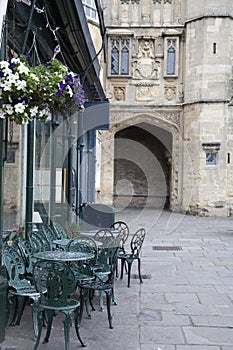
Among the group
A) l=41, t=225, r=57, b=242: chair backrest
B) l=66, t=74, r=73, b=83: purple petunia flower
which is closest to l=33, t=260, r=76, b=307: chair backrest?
l=66, t=74, r=73, b=83: purple petunia flower

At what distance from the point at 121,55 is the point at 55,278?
15379 millimetres

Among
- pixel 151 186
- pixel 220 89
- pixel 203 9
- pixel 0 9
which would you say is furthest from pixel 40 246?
pixel 151 186

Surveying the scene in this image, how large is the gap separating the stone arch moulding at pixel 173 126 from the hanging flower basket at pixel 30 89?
1422 centimetres

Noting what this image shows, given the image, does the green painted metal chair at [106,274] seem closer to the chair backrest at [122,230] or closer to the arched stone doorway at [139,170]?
the chair backrest at [122,230]

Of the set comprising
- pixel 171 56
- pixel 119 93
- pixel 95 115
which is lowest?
pixel 95 115

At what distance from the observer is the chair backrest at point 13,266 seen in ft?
14.2

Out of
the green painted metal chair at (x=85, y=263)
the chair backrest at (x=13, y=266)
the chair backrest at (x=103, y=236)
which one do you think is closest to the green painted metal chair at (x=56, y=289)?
the chair backrest at (x=13, y=266)

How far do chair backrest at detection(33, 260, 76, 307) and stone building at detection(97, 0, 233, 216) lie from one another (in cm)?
1363

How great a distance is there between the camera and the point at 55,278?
3.72 meters

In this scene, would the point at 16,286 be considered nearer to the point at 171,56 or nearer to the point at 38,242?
the point at 38,242

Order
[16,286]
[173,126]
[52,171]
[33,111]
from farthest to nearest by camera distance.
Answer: [173,126]
[52,171]
[16,286]
[33,111]

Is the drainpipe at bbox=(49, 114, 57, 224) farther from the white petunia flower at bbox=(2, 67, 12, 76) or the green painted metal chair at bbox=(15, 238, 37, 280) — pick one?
the white petunia flower at bbox=(2, 67, 12, 76)

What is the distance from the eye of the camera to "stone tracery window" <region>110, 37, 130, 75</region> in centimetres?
1814

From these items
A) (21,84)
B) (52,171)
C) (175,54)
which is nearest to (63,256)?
(21,84)
